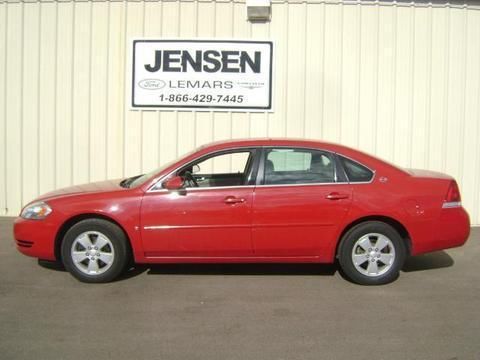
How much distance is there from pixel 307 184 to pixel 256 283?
3.93ft

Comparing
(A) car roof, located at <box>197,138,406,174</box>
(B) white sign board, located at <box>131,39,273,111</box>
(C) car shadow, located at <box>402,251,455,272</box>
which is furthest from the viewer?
(B) white sign board, located at <box>131,39,273,111</box>

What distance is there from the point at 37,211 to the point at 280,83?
15.4 ft

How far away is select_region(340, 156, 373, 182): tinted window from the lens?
233 inches

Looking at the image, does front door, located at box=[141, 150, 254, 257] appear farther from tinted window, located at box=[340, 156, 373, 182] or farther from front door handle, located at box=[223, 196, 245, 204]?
tinted window, located at box=[340, 156, 373, 182]

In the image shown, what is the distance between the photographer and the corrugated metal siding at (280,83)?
9.16 metres

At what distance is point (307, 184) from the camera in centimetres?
588

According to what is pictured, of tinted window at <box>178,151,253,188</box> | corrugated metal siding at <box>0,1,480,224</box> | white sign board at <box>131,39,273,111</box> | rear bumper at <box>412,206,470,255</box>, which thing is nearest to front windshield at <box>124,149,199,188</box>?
tinted window at <box>178,151,253,188</box>

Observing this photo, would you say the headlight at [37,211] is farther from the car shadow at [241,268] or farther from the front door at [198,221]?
A: the front door at [198,221]

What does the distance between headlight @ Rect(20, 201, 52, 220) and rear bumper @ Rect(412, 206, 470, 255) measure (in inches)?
155

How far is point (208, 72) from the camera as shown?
9.17 metres

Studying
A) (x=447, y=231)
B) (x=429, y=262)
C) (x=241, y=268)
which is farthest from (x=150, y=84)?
(x=447, y=231)

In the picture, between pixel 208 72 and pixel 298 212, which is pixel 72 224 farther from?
pixel 208 72

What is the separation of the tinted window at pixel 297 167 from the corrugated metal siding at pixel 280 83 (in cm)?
325

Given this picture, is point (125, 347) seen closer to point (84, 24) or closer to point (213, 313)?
point (213, 313)
